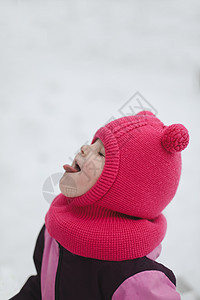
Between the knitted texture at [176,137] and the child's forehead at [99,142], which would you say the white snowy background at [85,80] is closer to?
the child's forehead at [99,142]

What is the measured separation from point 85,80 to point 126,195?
997 mm

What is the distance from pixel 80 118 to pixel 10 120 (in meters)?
0.34

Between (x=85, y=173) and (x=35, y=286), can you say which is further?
(x=35, y=286)

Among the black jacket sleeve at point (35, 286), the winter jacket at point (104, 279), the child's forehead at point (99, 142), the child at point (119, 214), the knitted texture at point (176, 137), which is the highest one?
the knitted texture at point (176, 137)

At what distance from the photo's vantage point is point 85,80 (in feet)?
4.91

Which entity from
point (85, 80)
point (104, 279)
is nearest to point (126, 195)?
point (104, 279)

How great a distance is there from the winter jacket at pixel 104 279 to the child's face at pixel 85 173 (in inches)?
5.8

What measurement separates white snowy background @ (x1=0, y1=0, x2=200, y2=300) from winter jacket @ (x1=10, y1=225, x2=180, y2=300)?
632 millimetres

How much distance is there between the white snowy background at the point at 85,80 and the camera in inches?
53.7

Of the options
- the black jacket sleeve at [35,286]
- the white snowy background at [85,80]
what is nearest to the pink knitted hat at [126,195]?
the black jacket sleeve at [35,286]

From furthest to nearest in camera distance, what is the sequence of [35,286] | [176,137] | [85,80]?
[85,80]
[35,286]
[176,137]

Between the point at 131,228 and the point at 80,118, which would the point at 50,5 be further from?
the point at 131,228

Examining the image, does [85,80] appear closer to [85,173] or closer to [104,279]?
[85,173]

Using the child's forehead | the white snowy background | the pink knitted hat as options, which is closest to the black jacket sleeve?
the pink knitted hat
